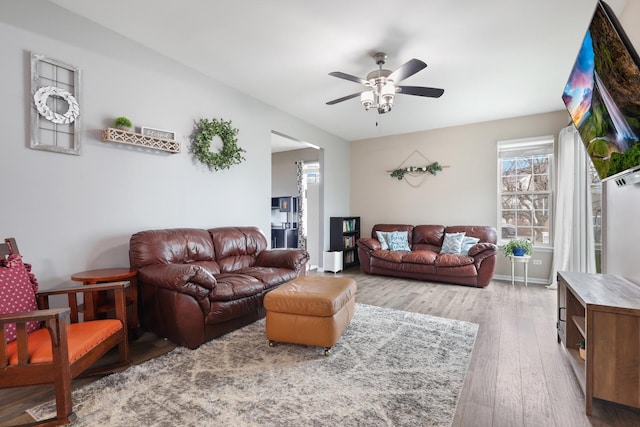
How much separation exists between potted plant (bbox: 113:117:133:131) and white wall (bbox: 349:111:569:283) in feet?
15.5

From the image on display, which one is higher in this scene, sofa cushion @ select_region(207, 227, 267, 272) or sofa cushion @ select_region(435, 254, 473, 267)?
sofa cushion @ select_region(207, 227, 267, 272)

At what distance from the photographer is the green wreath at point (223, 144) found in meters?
3.48

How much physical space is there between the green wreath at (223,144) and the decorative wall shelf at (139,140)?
34 cm

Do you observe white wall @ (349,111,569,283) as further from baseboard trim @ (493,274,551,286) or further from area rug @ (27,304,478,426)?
area rug @ (27,304,478,426)

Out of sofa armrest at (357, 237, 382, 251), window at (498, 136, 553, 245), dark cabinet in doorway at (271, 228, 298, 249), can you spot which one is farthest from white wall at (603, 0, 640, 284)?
dark cabinet in doorway at (271, 228, 298, 249)

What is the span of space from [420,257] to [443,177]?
179 cm

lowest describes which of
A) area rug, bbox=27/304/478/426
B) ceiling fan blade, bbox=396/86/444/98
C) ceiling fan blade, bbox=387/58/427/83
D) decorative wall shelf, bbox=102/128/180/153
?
area rug, bbox=27/304/478/426

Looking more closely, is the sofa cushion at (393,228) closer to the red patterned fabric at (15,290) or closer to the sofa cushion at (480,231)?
the sofa cushion at (480,231)

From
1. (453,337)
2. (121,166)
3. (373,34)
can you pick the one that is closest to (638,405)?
(453,337)

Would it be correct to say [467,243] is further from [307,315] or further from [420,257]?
[307,315]

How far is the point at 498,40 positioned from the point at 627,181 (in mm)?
1663

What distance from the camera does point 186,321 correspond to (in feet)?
7.82

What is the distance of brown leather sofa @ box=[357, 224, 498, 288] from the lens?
4.50 m

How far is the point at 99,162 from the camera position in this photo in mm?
2650
